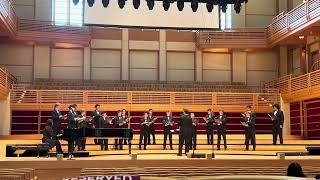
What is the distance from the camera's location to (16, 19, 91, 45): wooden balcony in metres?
22.2

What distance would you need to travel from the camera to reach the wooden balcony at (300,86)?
1909 centimetres

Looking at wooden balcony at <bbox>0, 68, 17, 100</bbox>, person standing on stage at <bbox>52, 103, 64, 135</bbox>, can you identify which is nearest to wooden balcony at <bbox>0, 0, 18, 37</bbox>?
wooden balcony at <bbox>0, 68, 17, 100</bbox>

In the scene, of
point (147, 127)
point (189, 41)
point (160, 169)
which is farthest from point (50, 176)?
point (189, 41)

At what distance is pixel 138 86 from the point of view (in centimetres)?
2248

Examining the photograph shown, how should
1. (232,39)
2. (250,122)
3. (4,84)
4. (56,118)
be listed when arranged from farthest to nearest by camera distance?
1. (232,39)
2. (4,84)
3. (250,122)
4. (56,118)

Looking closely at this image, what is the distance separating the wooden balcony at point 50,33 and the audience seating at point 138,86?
1.99m

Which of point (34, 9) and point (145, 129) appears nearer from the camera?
point (145, 129)

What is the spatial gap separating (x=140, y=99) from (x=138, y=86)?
1610 millimetres

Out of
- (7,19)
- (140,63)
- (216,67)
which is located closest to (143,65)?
(140,63)

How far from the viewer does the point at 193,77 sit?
81.7 ft

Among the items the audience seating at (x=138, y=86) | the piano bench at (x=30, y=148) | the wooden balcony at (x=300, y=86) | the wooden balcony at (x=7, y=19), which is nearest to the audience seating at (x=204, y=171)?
the piano bench at (x=30, y=148)

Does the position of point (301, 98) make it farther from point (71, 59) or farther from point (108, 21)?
point (71, 59)

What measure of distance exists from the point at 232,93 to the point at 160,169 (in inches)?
478

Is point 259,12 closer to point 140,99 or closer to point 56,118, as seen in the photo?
point 140,99
